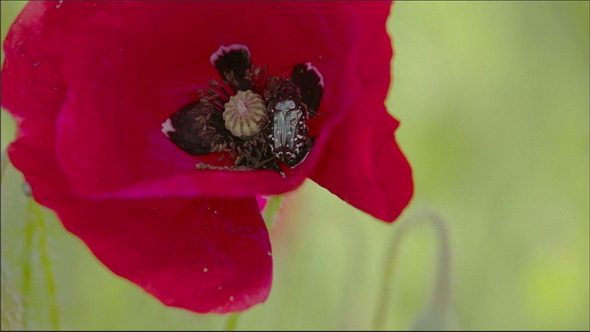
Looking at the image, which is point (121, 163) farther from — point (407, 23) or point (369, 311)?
point (407, 23)

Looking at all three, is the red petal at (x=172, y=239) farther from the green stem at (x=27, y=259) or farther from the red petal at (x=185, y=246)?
the green stem at (x=27, y=259)

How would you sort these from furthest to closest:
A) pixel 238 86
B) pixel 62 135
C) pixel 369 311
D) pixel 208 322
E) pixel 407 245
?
pixel 407 245, pixel 369 311, pixel 208 322, pixel 238 86, pixel 62 135

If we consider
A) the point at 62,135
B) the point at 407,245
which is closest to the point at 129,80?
the point at 62,135

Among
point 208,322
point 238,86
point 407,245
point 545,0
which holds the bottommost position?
point 407,245

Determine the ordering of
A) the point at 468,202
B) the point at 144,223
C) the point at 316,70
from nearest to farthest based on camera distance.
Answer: the point at 144,223 < the point at 316,70 < the point at 468,202

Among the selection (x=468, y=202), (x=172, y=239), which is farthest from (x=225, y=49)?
(x=468, y=202)

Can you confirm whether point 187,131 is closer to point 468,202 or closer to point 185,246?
point 185,246

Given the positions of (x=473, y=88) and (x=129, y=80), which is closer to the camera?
(x=129, y=80)
